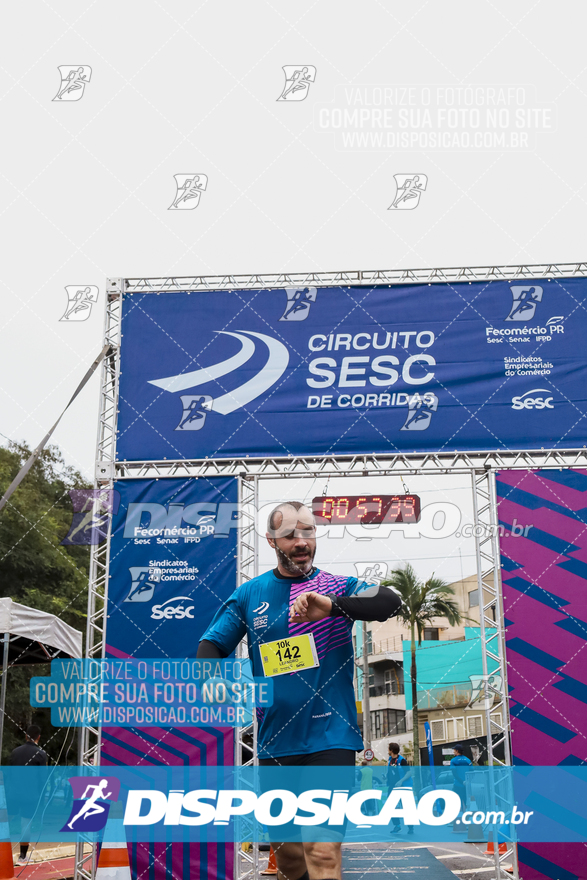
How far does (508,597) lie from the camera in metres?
8.59

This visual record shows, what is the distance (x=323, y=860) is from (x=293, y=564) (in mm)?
1319

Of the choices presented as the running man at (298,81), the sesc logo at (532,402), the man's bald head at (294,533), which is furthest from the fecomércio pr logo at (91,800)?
the running man at (298,81)

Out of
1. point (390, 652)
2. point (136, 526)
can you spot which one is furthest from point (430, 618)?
point (136, 526)

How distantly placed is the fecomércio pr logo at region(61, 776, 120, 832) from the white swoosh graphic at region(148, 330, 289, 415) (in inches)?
160

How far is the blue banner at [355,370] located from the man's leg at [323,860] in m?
5.89

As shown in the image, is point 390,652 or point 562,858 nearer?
point 562,858

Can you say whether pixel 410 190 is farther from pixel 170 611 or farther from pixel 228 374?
pixel 170 611

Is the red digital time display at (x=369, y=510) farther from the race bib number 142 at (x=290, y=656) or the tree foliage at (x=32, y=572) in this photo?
the tree foliage at (x=32, y=572)

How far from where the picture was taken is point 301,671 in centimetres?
389

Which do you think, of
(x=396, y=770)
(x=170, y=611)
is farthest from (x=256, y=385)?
(x=396, y=770)

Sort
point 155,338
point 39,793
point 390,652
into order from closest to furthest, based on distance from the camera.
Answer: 1. point 155,338
2. point 39,793
3. point 390,652

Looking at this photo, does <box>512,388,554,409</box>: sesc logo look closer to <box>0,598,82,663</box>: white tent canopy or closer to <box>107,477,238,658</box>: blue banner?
<box>107,477,238,658</box>: blue banner

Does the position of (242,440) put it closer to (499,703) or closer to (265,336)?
(265,336)

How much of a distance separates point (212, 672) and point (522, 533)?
5344mm
